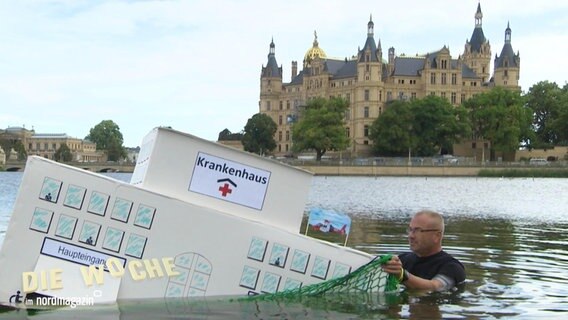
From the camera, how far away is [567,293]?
898 centimetres

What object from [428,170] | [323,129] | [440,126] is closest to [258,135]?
[323,129]

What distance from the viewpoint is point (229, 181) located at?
21.3ft

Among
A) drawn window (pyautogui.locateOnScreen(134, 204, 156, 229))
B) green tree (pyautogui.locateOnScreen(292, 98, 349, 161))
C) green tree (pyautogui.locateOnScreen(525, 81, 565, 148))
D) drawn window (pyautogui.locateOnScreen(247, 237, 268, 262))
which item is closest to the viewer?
drawn window (pyautogui.locateOnScreen(134, 204, 156, 229))

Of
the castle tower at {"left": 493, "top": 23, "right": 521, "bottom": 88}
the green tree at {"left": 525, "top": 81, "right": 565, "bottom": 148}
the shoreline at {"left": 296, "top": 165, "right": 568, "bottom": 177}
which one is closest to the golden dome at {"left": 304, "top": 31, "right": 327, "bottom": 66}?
the castle tower at {"left": 493, "top": 23, "right": 521, "bottom": 88}

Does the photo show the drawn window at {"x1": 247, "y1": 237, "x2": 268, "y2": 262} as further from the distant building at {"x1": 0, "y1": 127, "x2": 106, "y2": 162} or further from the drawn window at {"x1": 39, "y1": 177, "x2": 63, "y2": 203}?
the distant building at {"x1": 0, "y1": 127, "x2": 106, "y2": 162}

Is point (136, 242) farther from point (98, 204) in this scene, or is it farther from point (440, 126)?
point (440, 126)

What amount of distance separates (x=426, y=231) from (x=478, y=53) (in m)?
136

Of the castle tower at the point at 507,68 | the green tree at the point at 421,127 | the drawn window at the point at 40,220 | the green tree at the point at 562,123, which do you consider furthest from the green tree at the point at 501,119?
the drawn window at the point at 40,220

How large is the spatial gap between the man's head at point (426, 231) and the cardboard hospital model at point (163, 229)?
44.6 inches

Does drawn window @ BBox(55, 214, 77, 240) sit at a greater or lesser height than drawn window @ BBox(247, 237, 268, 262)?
greater

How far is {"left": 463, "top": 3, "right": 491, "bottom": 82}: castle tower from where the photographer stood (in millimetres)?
137000

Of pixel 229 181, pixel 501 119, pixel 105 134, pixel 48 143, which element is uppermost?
pixel 501 119

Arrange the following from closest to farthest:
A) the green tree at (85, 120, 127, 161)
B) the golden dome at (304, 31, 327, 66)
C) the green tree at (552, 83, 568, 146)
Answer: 1. the green tree at (552, 83, 568, 146)
2. the golden dome at (304, 31, 327, 66)
3. the green tree at (85, 120, 127, 161)

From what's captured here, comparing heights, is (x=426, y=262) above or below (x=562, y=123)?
below
